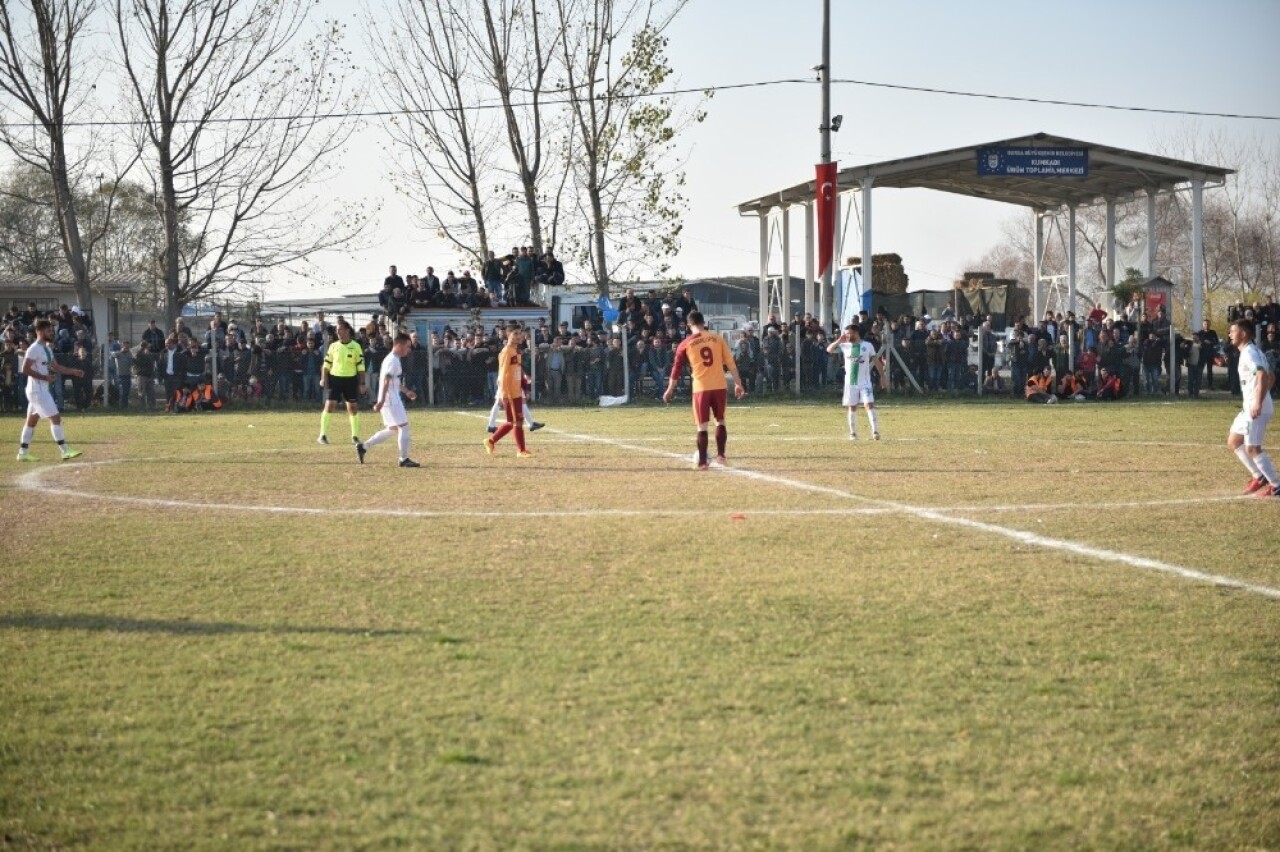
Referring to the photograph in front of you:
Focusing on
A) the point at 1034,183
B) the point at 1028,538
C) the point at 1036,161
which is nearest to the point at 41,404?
the point at 1028,538

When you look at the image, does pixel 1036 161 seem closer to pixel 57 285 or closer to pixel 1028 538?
pixel 1028 538

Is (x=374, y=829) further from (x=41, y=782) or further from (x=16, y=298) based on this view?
(x=16, y=298)

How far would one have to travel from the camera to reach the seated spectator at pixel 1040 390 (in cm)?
3450

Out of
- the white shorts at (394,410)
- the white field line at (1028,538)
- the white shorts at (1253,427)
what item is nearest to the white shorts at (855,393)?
the white field line at (1028,538)

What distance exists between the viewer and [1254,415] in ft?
47.3

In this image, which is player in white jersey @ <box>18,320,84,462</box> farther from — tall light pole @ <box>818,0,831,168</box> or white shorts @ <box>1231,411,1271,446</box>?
tall light pole @ <box>818,0,831,168</box>

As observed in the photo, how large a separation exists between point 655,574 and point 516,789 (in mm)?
4699

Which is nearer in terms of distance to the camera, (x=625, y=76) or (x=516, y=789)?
(x=516, y=789)

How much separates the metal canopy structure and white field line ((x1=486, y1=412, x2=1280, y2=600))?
22.1 metres

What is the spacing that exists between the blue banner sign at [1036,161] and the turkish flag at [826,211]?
5.49 metres

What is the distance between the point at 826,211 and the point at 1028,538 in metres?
26.6

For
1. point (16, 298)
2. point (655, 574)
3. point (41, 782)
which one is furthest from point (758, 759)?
point (16, 298)

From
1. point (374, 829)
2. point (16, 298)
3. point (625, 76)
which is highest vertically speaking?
point (625, 76)

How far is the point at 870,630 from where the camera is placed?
8.19m
